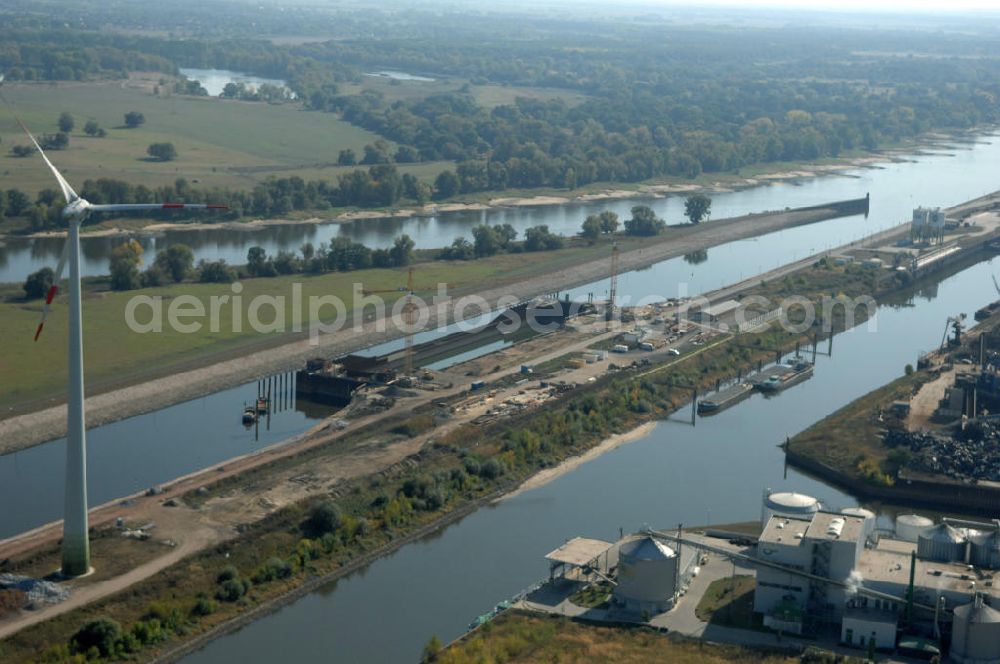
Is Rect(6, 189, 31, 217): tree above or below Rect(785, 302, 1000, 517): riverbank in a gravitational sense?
above

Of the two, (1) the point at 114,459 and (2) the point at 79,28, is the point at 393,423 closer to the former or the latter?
(1) the point at 114,459

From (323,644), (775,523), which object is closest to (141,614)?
(323,644)

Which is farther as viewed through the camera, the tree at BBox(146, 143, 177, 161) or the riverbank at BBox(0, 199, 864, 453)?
the tree at BBox(146, 143, 177, 161)

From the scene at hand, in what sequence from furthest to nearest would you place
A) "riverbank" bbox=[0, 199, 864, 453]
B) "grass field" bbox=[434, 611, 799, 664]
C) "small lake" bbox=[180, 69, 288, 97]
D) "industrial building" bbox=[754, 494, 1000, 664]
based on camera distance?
"small lake" bbox=[180, 69, 288, 97], "riverbank" bbox=[0, 199, 864, 453], "industrial building" bbox=[754, 494, 1000, 664], "grass field" bbox=[434, 611, 799, 664]

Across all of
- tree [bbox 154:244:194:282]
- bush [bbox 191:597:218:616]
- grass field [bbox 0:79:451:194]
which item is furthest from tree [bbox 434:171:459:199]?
bush [bbox 191:597:218:616]

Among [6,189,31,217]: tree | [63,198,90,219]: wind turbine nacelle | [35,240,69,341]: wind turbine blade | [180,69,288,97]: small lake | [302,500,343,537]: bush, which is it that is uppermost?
[63,198,90,219]: wind turbine nacelle

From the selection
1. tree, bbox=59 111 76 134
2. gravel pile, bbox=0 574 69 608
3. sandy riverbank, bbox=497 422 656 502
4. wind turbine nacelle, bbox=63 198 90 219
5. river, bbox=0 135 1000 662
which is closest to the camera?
gravel pile, bbox=0 574 69 608

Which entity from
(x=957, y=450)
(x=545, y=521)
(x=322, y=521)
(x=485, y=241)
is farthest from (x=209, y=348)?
(x=957, y=450)

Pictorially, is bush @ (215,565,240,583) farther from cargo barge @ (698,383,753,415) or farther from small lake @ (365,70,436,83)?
small lake @ (365,70,436,83)
